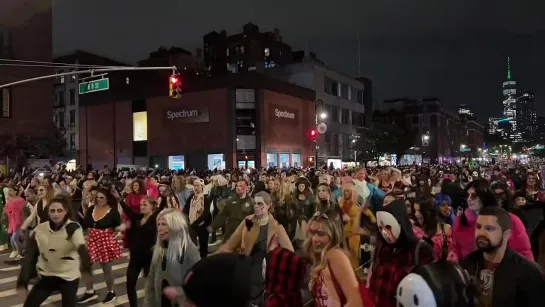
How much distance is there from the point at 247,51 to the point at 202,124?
27375 mm

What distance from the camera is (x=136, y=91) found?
58.5 metres

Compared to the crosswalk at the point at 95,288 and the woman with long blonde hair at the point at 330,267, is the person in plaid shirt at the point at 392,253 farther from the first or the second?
the crosswalk at the point at 95,288

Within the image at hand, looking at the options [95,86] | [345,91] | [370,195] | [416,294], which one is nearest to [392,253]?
[416,294]

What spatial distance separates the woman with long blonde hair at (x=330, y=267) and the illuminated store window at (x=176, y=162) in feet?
167

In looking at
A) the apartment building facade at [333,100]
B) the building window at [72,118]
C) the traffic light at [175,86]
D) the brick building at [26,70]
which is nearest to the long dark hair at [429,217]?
the traffic light at [175,86]

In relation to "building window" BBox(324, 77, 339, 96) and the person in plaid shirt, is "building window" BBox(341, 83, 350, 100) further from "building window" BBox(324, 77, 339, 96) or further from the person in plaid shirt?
the person in plaid shirt

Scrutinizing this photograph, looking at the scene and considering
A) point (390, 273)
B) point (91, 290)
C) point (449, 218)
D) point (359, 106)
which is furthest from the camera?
point (359, 106)

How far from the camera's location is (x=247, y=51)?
76875 mm

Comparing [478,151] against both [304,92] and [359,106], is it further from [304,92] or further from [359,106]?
[304,92]

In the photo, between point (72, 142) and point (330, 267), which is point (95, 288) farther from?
point (72, 142)

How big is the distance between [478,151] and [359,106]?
→ 103433 millimetres

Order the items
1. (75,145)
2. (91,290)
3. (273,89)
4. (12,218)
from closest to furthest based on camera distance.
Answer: (91,290) → (12,218) → (273,89) → (75,145)

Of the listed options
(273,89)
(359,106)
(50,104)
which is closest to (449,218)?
(50,104)

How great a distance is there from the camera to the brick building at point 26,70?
136 feet
